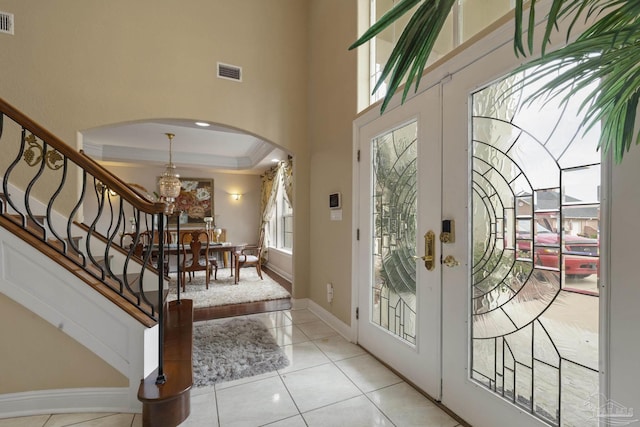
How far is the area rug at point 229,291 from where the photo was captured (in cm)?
422

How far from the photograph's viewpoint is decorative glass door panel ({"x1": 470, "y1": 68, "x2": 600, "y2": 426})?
1210mm

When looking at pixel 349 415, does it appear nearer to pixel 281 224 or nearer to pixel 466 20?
pixel 466 20

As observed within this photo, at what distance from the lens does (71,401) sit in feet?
5.77

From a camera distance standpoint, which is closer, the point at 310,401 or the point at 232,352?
the point at 310,401

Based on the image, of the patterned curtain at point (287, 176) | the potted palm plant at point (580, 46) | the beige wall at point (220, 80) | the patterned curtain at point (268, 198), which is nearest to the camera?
the potted palm plant at point (580, 46)

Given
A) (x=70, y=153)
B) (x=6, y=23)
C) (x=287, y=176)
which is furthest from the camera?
(x=287, y=176)

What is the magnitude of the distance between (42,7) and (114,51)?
69 centimetres

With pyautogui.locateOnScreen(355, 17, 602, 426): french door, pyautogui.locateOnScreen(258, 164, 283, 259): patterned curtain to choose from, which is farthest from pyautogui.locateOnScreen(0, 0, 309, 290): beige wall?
pyautogui.locateOnScreen(258, 164, 283, 259): patterned curtain

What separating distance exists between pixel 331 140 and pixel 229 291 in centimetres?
312

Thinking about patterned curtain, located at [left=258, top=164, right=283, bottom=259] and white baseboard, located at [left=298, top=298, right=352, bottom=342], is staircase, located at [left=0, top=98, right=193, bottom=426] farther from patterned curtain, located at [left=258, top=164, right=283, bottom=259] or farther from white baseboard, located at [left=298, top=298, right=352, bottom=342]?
patterned curtain, located at [left=258, top=164, right=283, bottom=259]

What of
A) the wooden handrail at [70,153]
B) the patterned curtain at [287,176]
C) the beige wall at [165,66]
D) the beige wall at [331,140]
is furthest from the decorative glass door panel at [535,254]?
the patterned curtain at [287,176]

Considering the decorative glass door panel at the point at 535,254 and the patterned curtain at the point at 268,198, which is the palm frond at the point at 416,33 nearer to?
the decorative glass door panel at the point at 535,254

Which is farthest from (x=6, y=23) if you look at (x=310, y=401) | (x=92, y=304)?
(x=310, y=401)

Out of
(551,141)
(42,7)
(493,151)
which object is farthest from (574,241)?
(42,7)
